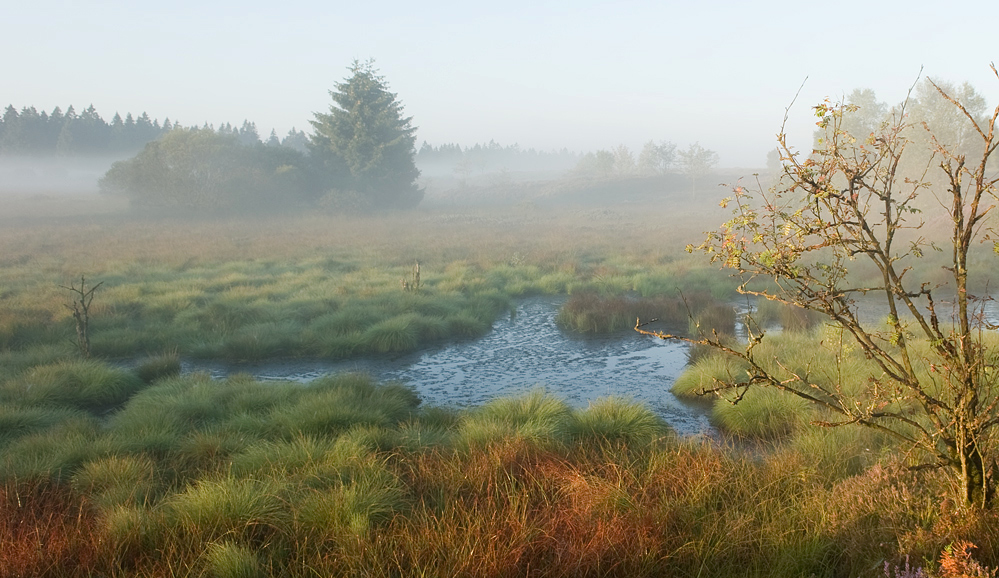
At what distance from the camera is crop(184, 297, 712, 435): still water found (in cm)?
916

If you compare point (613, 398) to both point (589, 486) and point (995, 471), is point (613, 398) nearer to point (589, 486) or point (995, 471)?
point (589, 486)

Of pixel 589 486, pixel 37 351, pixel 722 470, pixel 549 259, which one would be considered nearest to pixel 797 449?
pixel 722 470

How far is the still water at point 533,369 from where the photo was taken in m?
9.16

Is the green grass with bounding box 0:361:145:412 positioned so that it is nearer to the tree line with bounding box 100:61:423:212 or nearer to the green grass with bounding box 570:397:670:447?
the green grass with bounding box 570:397:670:447

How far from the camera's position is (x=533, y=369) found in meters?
10.8

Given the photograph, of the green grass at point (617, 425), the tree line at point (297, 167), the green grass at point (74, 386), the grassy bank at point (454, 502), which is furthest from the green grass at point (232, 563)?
the tree line at point (297, 167)

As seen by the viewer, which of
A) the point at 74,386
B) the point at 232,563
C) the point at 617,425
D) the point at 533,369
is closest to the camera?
the point at 232,563

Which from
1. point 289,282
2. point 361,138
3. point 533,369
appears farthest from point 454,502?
point 361,138

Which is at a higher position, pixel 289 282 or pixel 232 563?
pixel 232 563

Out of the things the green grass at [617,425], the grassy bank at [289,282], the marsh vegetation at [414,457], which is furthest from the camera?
the grassy bank at [289,282]

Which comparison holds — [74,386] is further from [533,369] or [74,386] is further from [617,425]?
[617,425]

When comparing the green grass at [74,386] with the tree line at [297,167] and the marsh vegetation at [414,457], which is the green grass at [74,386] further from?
the tree line at [297,167]

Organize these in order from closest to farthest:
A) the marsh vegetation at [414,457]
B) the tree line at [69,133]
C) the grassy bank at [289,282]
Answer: the marsh vegetation at [414,457]
the grassy bank at [289,282]
the tree line at [69,133]

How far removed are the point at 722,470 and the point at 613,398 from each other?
239 centimetres
